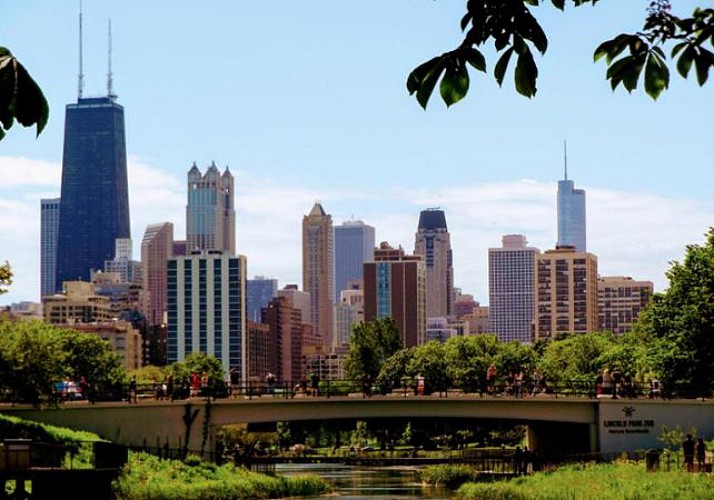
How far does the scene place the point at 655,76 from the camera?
938 centimetres

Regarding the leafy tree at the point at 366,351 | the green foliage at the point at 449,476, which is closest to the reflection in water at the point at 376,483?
the green foliage at the point at 449,476

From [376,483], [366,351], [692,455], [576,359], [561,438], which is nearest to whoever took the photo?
[692,455]

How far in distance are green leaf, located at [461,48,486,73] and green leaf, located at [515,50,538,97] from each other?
289mm

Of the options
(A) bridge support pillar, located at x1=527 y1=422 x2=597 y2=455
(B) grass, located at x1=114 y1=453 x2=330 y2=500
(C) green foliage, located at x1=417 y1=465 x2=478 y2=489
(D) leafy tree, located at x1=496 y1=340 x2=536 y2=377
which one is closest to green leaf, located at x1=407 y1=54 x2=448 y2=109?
(B) grass, located at x1=114 y1=453 x2=330 y2=500

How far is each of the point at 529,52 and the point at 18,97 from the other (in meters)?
2.83

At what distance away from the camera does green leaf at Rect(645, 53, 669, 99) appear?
9.27 meters

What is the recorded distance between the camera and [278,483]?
251ft

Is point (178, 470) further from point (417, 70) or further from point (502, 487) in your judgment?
point (417, 70)

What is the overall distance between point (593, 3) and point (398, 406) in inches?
2898

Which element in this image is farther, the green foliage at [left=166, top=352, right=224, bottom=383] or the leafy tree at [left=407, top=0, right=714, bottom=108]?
the green foliage at [left=166, top=352, right=224, bottom=383]

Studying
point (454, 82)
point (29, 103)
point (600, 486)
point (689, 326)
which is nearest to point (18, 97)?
point (29, 103)

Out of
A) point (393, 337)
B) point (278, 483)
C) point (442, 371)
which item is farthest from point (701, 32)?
point (393, 337)

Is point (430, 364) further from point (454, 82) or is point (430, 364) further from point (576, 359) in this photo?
point (454, 82)

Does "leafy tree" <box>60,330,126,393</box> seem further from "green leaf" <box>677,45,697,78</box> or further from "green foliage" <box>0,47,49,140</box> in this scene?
"green leaf" <box>677,45,697,78</box>
